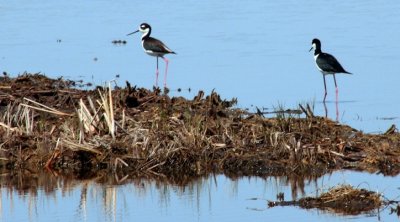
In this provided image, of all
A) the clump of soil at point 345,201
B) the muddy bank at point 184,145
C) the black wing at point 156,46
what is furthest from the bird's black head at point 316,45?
the clump of soil at point 345,201

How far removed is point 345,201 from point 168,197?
6.41ft

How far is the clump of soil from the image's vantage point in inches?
498

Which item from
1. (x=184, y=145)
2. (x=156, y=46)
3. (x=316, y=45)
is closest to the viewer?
(x=184, y=145)

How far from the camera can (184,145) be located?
1459 centimetres

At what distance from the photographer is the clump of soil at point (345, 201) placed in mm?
12641

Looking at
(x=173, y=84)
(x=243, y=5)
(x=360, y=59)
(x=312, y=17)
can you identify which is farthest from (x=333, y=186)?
(x=243, y=5)

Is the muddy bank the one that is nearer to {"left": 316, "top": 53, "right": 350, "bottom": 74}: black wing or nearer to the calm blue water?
the calm blue water

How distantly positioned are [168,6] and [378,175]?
1815cm

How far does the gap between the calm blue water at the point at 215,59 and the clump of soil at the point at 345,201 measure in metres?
0.27

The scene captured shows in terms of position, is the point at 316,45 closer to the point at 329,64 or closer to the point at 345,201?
the point at 329,64

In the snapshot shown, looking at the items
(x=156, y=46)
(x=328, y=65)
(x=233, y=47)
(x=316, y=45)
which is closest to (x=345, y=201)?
(x=328, y=65)

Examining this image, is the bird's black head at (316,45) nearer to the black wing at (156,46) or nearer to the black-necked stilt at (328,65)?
the black-necked stilt at (328,65)

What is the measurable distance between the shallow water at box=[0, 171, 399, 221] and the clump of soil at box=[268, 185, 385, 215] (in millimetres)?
161

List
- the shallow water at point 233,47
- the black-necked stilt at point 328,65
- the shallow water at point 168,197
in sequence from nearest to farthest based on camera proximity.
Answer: the shallow water at point 168,197
the shallow water at point 233,47
the black-necked stilt at point 328,65
